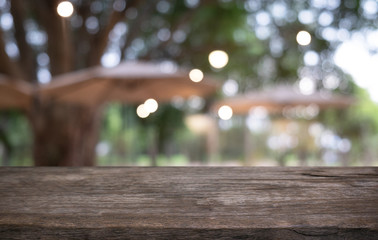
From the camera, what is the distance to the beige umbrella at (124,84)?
5.55 m

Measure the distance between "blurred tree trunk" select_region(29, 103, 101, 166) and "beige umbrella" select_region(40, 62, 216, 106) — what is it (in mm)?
992

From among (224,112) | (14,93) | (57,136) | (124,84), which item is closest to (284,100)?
(224,112)

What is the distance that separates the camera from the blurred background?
249 inches

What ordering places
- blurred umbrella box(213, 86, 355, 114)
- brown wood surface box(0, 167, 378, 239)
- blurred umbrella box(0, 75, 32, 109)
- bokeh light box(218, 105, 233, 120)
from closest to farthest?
brown wood surface box(0, 167, 378, 239)
blurred umbrella box(0, 75, 32, 109)
blurred umbrella box(213, 86, 355, 114)
bokeh light box(218, 105, 233, 120)

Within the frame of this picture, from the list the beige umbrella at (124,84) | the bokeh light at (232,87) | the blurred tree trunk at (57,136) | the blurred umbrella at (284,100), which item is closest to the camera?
the beige umbrella at (124,84)

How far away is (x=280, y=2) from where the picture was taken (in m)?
10.2

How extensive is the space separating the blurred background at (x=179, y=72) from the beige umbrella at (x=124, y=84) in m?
0.02

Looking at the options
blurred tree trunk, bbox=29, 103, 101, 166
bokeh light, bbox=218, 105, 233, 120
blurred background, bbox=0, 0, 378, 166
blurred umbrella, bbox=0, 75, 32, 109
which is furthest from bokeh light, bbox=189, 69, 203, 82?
bokeh light, bbox=218, 105, 233, 120

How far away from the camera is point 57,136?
7.32 metres

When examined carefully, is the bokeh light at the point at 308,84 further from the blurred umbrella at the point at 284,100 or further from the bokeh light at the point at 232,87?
the blurred umbrella at the point at 284,100

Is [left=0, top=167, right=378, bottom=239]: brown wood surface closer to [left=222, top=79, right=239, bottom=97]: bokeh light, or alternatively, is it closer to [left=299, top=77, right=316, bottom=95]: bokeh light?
A: [left=299, top=77, right=316, bottom=95]: bokeh light

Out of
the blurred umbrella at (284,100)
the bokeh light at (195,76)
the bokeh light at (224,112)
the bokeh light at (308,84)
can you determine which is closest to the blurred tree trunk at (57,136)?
the bokeh light at (195,76)

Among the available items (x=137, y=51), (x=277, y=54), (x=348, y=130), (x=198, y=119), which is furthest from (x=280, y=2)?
(x=348, y=130)

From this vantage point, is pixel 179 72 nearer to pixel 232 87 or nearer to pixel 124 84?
pixel 124 84
